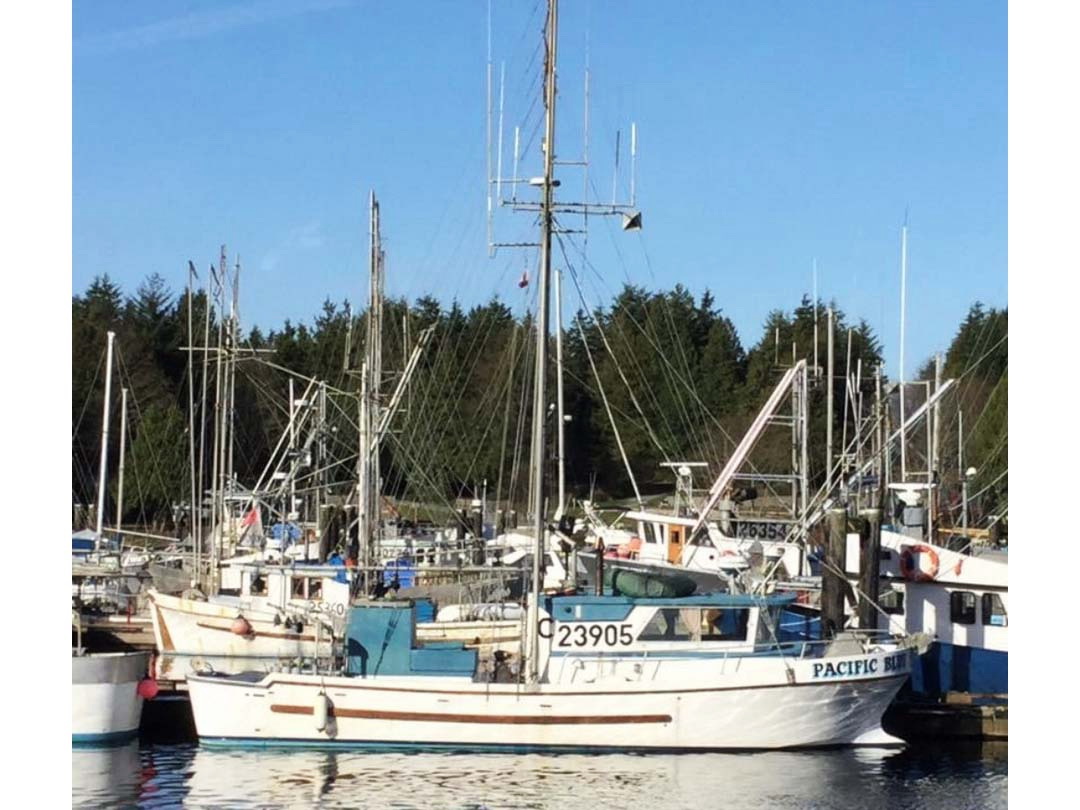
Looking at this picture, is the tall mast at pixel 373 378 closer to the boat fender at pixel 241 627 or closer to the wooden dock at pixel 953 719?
the boat fender at pixel 241 627

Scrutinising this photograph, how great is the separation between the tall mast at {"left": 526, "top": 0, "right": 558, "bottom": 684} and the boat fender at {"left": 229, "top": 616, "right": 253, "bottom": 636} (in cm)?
539

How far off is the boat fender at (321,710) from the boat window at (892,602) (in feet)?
21.1

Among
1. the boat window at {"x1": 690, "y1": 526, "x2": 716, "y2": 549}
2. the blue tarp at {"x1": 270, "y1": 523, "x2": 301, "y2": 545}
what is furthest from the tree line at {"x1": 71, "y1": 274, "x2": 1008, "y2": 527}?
the boat window at {"x1": 690, "y1": 526, "x2": 716, "y2": 549}

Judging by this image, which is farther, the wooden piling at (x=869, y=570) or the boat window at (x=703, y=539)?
the boat window at (x=703, y=539)

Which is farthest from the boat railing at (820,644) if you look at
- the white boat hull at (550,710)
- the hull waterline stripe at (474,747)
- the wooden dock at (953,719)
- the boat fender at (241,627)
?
the boat fender at (241,627)

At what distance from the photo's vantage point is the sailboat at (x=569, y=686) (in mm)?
16562

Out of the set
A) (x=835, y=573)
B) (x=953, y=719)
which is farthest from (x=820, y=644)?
(x=953, y=719)

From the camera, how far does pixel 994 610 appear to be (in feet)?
60.9

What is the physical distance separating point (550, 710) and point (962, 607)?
4.97 meters

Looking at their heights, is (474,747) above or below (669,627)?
below

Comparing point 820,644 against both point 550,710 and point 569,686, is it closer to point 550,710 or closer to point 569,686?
point 569,686
